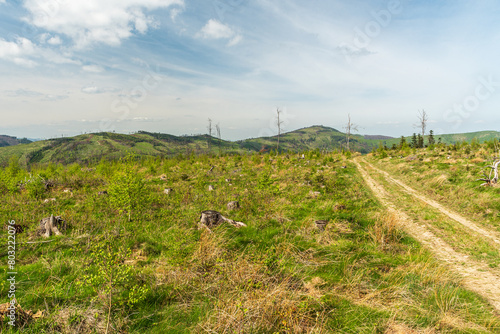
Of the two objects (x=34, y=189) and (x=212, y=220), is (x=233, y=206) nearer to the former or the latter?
(x=212, y=220)

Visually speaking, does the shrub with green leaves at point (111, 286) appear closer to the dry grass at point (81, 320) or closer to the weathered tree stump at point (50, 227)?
the dry grass at point (81, 320)

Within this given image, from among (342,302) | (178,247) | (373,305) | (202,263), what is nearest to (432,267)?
(373,305)

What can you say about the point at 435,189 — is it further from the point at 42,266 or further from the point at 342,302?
the point at 42,266

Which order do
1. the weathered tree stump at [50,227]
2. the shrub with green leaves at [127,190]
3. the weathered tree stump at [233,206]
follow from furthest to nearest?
the weathered tree stump at [233,206], the shrub with green leaves at [127,190], the weathered tree stump at [50,227]

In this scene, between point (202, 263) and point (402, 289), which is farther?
point (202, 263)

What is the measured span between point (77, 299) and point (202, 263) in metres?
3.25

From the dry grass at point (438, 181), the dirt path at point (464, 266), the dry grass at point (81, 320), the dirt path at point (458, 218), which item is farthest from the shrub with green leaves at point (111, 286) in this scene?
the dry grass at point (438, 181)

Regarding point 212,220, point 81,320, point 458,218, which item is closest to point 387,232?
point 458,218

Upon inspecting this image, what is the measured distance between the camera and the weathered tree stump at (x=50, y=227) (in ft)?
31.5

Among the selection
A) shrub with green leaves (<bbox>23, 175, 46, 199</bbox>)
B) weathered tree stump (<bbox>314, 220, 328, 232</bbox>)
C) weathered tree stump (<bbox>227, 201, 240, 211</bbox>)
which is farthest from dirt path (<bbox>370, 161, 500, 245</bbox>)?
shrub with green leaves (<bbox>23, 175, 46, 199</bbox>)

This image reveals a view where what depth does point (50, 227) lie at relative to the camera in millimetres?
9828

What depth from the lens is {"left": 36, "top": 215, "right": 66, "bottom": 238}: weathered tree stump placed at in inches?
378

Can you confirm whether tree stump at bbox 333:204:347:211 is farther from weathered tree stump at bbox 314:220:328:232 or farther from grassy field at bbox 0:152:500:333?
weathered tree stump at bbox 314:220:328:232

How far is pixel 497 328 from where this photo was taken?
432 cm
